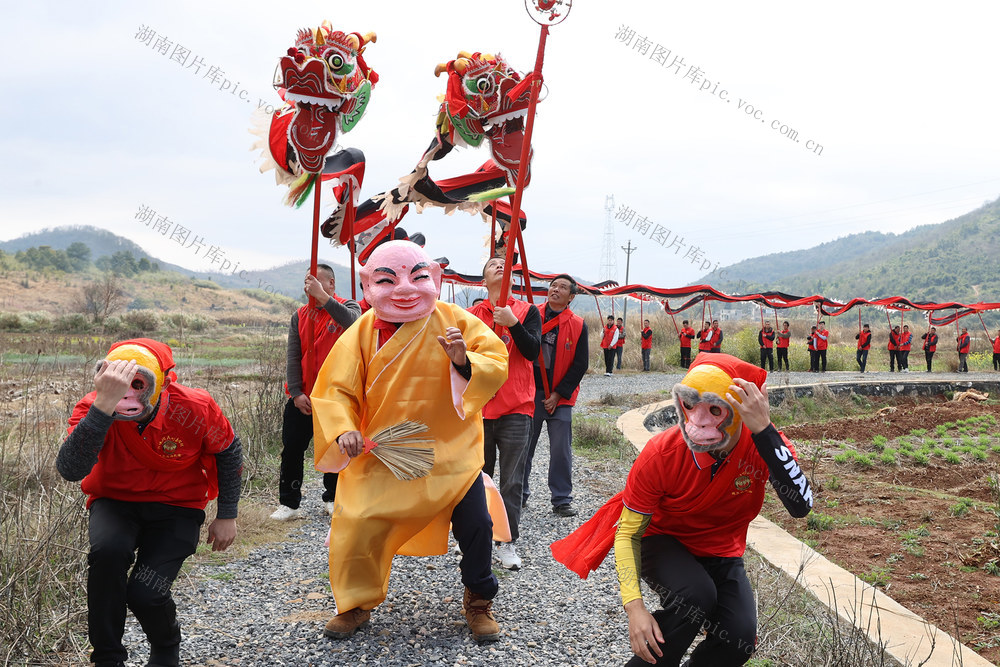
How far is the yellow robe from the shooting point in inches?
133

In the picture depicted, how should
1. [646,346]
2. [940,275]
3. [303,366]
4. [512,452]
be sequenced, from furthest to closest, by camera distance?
1. [940,275]
2. [646,346]
3. [303,366]
4. [512,452]

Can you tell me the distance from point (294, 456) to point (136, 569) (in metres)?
2.56

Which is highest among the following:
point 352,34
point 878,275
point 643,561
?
point 878,275

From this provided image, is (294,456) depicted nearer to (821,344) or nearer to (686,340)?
(686,340)

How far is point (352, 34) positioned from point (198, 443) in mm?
2914

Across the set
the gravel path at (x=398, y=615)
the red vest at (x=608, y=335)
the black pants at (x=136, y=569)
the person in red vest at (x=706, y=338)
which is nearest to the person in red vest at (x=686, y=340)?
the person in red vest at (x=706, y=338)

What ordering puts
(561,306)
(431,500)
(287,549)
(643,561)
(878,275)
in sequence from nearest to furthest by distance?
(643,561) < (431,500) < (287,549) < (561,306) < (878,275)

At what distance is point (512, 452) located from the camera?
4723mm

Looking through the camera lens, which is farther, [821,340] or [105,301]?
[821,340]

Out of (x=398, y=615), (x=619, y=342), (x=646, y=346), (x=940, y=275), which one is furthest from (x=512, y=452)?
(x=940, y=275)

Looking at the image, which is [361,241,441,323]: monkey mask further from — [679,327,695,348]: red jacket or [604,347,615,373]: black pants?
[679,327,695,348]: red jacket

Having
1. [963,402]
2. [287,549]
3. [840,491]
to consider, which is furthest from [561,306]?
[963,402]

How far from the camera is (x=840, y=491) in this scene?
7242mm

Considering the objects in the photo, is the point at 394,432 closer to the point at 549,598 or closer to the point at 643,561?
the point at 643,561
